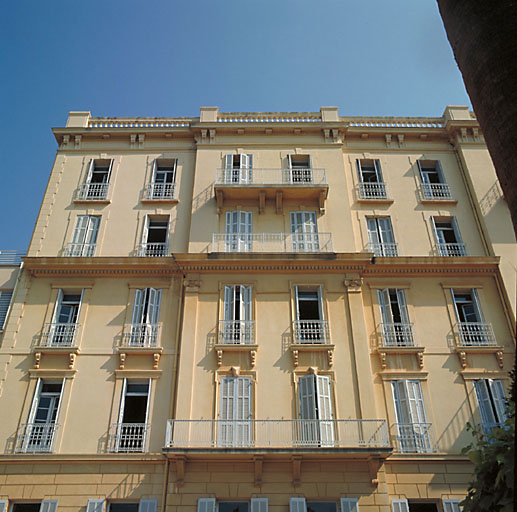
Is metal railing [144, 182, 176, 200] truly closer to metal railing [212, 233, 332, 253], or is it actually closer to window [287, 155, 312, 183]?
metal railing [212, 233, 332, 253]

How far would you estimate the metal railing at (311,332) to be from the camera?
18719mm

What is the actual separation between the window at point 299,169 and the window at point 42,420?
490 inches

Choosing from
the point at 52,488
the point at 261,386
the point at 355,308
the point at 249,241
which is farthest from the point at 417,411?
the point at 52,488

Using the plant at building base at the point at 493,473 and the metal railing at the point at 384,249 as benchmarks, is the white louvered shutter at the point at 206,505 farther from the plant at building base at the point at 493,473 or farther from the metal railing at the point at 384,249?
the metal railing at the point at 384,249

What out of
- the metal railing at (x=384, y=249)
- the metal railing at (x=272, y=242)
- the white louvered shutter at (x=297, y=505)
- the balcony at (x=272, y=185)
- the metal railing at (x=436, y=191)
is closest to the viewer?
the white louvered shutter at (x=297, y=505)

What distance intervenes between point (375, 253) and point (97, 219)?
38.5 ft

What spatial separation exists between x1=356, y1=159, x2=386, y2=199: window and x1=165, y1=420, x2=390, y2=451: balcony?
1017 cm

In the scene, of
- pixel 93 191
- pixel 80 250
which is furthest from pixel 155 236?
pixel 93 191

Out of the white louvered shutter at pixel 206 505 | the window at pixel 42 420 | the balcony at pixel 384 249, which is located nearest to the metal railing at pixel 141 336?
the window at pixel 42 420

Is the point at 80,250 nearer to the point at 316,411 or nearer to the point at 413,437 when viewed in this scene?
the point at 316,411

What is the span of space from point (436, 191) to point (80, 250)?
15.4 metres

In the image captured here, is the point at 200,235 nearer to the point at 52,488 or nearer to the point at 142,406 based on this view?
the point at 142,406

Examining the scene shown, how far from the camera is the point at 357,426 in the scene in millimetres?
16984

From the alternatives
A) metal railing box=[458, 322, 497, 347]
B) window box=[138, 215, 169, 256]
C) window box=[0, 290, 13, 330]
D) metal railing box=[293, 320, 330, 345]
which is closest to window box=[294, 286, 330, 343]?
metal railing box=[293, 320, 330, 345]
